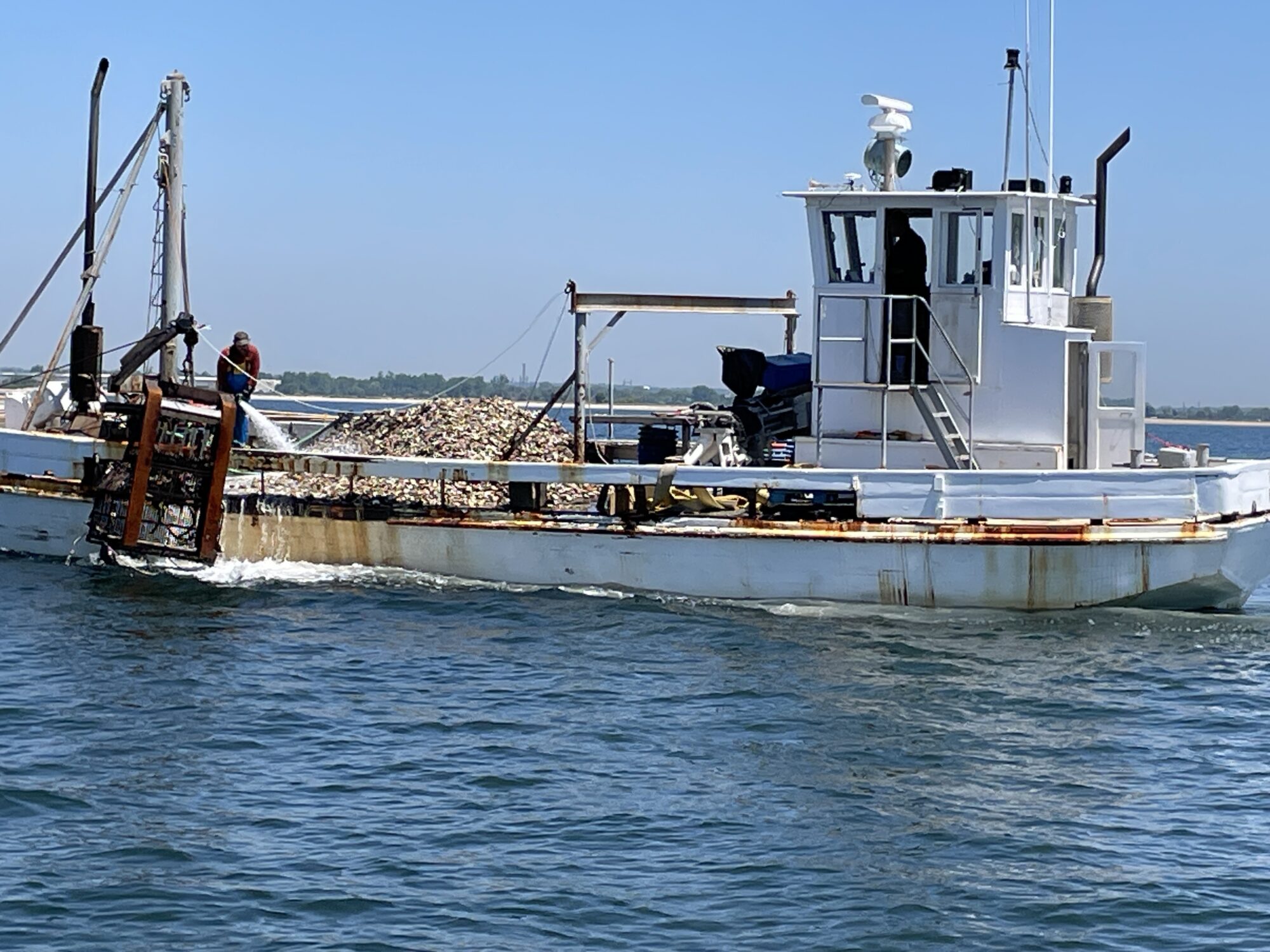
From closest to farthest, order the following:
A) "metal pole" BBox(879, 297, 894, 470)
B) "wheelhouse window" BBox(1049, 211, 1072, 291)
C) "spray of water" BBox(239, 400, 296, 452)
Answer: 1. "metal pole" BBox(879, 297, 894, 470)
2. "wheelhouse window" BBox(1049, 211, 1072, 291)
3. "spray of water" BBox(239, 400, 296, 452)

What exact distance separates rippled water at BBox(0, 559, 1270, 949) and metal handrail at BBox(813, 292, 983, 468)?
2016mm

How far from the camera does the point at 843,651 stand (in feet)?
47.7

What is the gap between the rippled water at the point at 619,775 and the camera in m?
8.70

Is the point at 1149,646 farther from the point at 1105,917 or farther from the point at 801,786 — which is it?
the point at 1105,917

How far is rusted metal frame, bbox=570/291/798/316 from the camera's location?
18062 mm

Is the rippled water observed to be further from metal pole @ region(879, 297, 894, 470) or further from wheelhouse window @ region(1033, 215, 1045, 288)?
wheelhouse window @ region(1033, 215, 1045, 288)

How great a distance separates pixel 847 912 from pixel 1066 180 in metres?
11.1

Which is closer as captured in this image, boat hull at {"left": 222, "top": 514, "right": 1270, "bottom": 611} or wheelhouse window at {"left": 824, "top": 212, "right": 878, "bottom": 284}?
boat hull at {"left": 222, "top": 514, "right": 1270, "bottom": 611}

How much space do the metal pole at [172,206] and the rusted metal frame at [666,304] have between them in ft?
16.0

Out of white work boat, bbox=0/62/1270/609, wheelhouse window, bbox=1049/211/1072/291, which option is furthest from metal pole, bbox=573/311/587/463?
wheelhouse window, bbox=1049/211/1072/291

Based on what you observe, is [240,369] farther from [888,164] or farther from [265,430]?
[888,164]

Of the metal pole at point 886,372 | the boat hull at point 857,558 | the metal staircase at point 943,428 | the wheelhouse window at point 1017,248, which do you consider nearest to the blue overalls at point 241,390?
the boat hull at point 857,558

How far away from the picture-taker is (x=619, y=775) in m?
11.0

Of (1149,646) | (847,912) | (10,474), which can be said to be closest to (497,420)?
(10,474)
